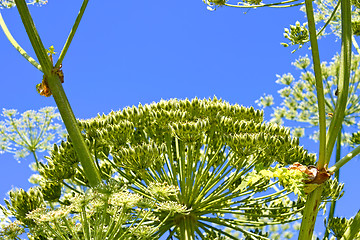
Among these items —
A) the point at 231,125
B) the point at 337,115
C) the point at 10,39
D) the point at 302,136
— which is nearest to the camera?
the point at 337,115

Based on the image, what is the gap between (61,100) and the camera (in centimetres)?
434

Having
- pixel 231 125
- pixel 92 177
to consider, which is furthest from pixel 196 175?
pixel 92 177

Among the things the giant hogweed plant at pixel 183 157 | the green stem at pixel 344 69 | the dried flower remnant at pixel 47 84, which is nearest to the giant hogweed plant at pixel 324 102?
the green stem at pixel 344 69

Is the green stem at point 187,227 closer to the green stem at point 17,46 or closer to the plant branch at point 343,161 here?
the plant branch at point 343,161

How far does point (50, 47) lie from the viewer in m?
4.68

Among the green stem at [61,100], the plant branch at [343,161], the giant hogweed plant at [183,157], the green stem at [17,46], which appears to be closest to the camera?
the green stem at [61,100]

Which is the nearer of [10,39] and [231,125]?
[10,39]

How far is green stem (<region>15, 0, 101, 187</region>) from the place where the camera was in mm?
4273

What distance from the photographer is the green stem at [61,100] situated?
14.0 ft

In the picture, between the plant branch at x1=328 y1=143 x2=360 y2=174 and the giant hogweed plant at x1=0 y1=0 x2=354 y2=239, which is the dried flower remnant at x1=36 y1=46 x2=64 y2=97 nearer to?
the giant hogweed plant at x1=0 y1=0 x2=354 y2=239

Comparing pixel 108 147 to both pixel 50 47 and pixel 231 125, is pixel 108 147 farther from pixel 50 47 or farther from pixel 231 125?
pixel 50 47

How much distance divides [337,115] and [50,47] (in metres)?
2.66

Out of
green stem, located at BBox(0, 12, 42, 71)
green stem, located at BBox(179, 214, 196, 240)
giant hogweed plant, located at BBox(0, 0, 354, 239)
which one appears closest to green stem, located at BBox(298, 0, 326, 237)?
giant hogweed plant, located at BBox(0, 0, 354, 239)

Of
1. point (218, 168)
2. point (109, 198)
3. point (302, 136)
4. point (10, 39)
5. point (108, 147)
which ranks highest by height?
point (302, 136)
